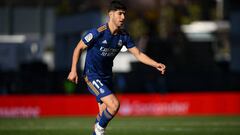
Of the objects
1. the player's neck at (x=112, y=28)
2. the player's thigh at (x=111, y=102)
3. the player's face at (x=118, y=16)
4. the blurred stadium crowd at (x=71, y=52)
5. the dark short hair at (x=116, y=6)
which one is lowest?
the blurred stadium crowd at (x=71, y=52)

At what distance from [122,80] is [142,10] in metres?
56.0

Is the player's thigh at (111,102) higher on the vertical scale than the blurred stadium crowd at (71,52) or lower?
higher

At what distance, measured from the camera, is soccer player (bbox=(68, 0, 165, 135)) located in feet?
49.7

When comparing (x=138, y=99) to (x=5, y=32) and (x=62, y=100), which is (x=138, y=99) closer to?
(x=62, y=100)

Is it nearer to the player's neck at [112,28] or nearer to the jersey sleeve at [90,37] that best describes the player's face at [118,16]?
the player's neck at [112,28]

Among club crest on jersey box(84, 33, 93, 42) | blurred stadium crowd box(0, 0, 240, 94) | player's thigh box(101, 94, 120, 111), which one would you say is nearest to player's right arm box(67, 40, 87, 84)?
club crest on jersey box(84, 33, 93, 42)

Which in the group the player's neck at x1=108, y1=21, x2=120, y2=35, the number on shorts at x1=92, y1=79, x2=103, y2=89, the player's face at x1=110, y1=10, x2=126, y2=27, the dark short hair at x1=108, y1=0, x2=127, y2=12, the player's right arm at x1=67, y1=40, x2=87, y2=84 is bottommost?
the number on shorts at x1=92, y1=79, x2=103, y2=89

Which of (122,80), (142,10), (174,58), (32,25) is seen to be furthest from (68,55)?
(142,10)

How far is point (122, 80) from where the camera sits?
36.1m

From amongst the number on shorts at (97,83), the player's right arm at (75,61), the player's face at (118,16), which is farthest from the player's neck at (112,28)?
the number on shorts at (97,83)

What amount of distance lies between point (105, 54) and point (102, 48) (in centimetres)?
13

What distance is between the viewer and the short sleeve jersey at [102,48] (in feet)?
50.0

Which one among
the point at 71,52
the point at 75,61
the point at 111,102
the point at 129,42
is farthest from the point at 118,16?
the point at 71,52

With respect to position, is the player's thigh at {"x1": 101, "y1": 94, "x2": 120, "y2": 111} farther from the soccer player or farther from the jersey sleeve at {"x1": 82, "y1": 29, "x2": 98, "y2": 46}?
the jersey sleeve at {"x1": 82, "y1": 29, "x2": 98, "y2": 46}
